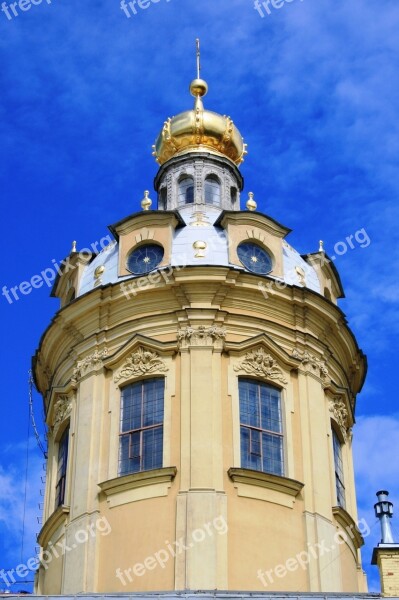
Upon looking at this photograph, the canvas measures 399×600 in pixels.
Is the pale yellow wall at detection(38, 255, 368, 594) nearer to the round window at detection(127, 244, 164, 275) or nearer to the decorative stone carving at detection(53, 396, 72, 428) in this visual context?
the decorative stone carving at detection(53, 396, 72, 428)

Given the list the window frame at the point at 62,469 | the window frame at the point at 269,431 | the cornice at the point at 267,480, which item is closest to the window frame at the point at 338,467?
the window frame at the point at 269,431

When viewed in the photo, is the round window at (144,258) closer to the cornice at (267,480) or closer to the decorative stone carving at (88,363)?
the decorative stone carving at (88,363)

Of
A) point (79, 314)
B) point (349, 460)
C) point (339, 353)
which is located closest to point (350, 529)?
point (349, 460)

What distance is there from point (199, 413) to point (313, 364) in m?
4.01

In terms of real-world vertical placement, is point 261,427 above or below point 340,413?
below

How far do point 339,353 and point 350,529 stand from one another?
202 inches

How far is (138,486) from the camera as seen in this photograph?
3462 centimetres

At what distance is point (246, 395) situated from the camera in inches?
1431

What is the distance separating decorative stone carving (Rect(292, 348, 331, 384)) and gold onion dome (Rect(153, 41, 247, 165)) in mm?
9711

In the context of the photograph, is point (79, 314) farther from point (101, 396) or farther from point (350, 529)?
point (350, 529)

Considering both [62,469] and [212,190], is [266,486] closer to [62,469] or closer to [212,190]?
[62,469]

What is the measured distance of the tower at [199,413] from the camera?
111 feet

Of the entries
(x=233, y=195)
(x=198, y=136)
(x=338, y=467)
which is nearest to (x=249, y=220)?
(x=233, y=195)

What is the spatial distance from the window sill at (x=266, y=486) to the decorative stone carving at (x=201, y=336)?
146 inches
